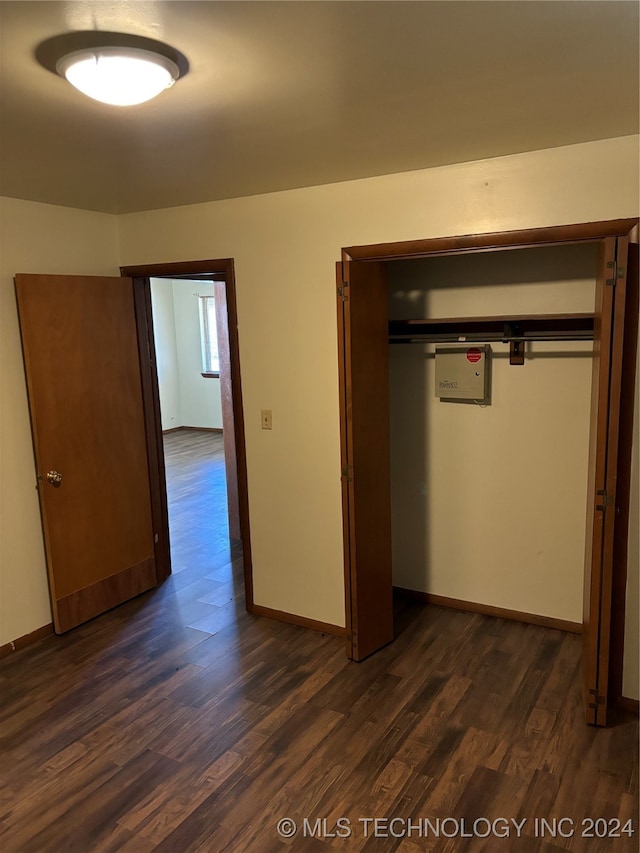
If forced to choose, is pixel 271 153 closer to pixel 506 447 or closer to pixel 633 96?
pixel 633 96

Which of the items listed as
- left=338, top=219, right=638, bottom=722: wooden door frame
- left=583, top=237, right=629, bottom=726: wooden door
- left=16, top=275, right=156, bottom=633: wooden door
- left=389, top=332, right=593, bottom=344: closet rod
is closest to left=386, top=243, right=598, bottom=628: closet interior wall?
left=389, top=332, right=593, bottom=344: closet rod

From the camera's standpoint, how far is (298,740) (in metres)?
2.62

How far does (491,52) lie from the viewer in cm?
154

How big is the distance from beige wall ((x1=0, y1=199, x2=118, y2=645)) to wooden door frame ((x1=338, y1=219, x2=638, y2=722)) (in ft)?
5.51

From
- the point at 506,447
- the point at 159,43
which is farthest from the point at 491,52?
the point at 506,447

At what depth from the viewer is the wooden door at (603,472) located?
7.70 feet

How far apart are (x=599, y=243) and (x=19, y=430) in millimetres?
3008

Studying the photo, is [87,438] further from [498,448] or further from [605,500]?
[605,500]

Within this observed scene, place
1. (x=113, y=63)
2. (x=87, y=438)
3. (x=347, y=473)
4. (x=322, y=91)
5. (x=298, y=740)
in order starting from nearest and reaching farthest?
(x=113, y=63) < (x=322, y=91) < (x=298, y=740) < (x=347, y=473) < (x=87, y=438)

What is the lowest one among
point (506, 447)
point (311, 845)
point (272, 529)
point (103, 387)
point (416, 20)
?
point (311, 845)

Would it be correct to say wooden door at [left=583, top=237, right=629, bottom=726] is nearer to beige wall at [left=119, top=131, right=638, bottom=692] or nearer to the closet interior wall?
beige wall at [left=119, top=131, right=638, bottom=692]

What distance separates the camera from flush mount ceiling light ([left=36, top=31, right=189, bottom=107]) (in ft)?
4.77

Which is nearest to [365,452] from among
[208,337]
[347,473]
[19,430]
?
[347,473]

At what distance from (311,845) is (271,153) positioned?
251 cm
